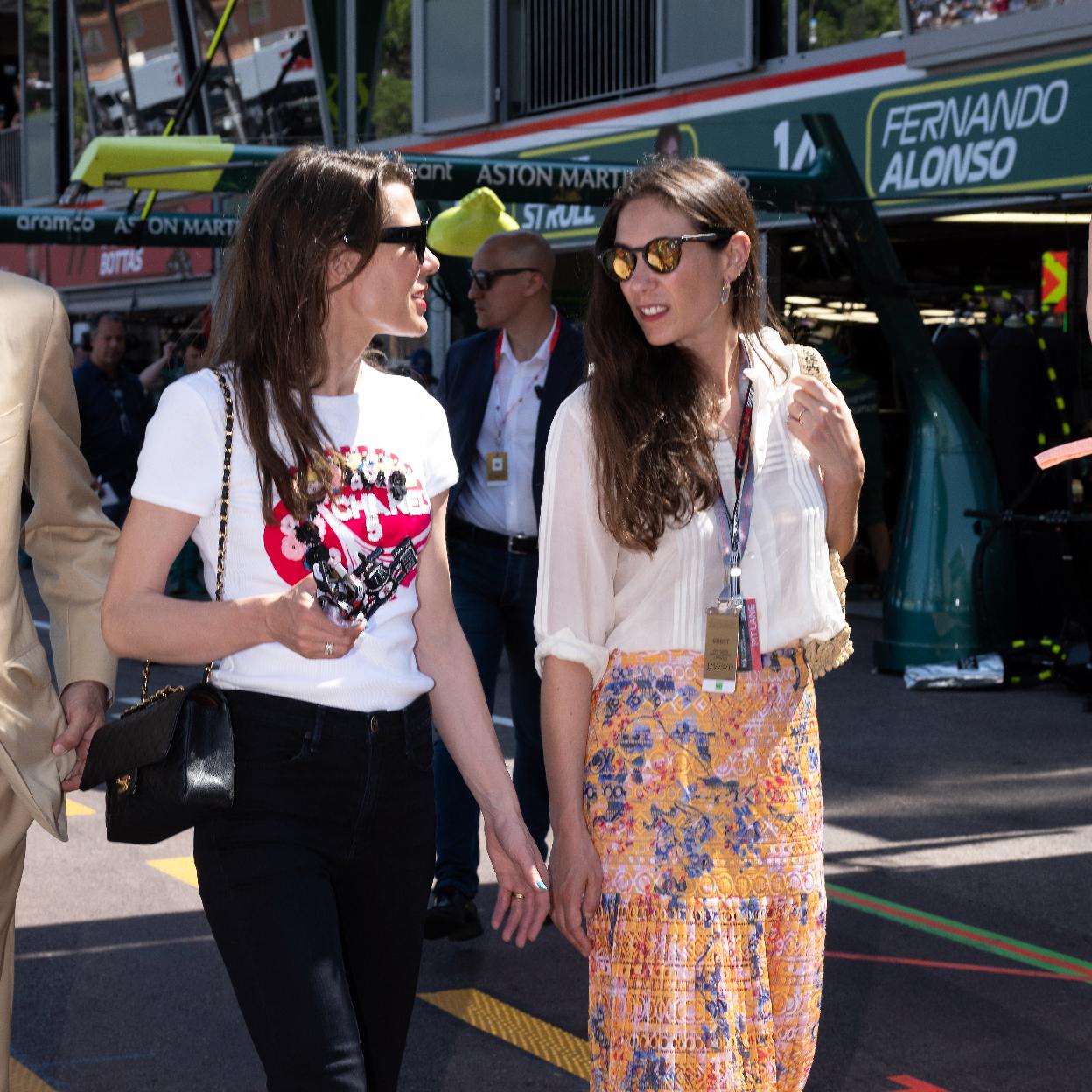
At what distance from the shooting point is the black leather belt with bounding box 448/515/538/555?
5.35 m

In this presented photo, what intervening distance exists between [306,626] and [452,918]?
305cm

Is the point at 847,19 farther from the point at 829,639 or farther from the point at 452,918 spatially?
the point at 829,639

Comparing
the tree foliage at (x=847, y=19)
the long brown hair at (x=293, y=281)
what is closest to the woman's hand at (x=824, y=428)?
the long brown hair at (x=293, y=281)

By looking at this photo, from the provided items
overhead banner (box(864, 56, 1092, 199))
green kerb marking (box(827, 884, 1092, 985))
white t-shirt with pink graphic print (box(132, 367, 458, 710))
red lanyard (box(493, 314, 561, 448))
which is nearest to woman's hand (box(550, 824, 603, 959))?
white t-shirt with pink graphic print (box(132, 367, 458, 710))

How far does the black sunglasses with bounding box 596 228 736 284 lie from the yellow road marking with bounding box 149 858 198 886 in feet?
12.9

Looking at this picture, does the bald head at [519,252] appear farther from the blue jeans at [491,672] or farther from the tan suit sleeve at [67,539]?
the tan suit sleeve at [67,539]

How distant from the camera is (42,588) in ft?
9.61

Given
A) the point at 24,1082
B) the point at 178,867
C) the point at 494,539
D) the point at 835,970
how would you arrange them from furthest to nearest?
the point at 178,867, the point at 494,539, the point at 835,970, the point at 24,1082

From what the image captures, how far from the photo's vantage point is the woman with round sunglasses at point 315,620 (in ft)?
7.96

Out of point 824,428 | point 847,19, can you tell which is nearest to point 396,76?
point 847,19

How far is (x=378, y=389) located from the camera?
8.98 ft

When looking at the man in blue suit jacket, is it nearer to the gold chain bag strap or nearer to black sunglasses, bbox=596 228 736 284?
the gold chain bag strap

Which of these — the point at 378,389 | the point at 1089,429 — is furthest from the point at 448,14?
the point at 378,389

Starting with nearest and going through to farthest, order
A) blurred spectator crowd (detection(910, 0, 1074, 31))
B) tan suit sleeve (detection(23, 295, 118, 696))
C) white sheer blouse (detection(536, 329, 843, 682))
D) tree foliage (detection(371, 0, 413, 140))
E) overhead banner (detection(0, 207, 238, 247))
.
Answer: white sheer blouse (detection(536, 329, 843, 682)) → tan suit sleeve (detection(23, 295, 118, 696)) → blurred spectator crowd (detection(910, 0, 1074, 31)) → overhead banner (detection(0, 207, 238, 247)) → tree foliage (detection(371, 0, 413, 140))
